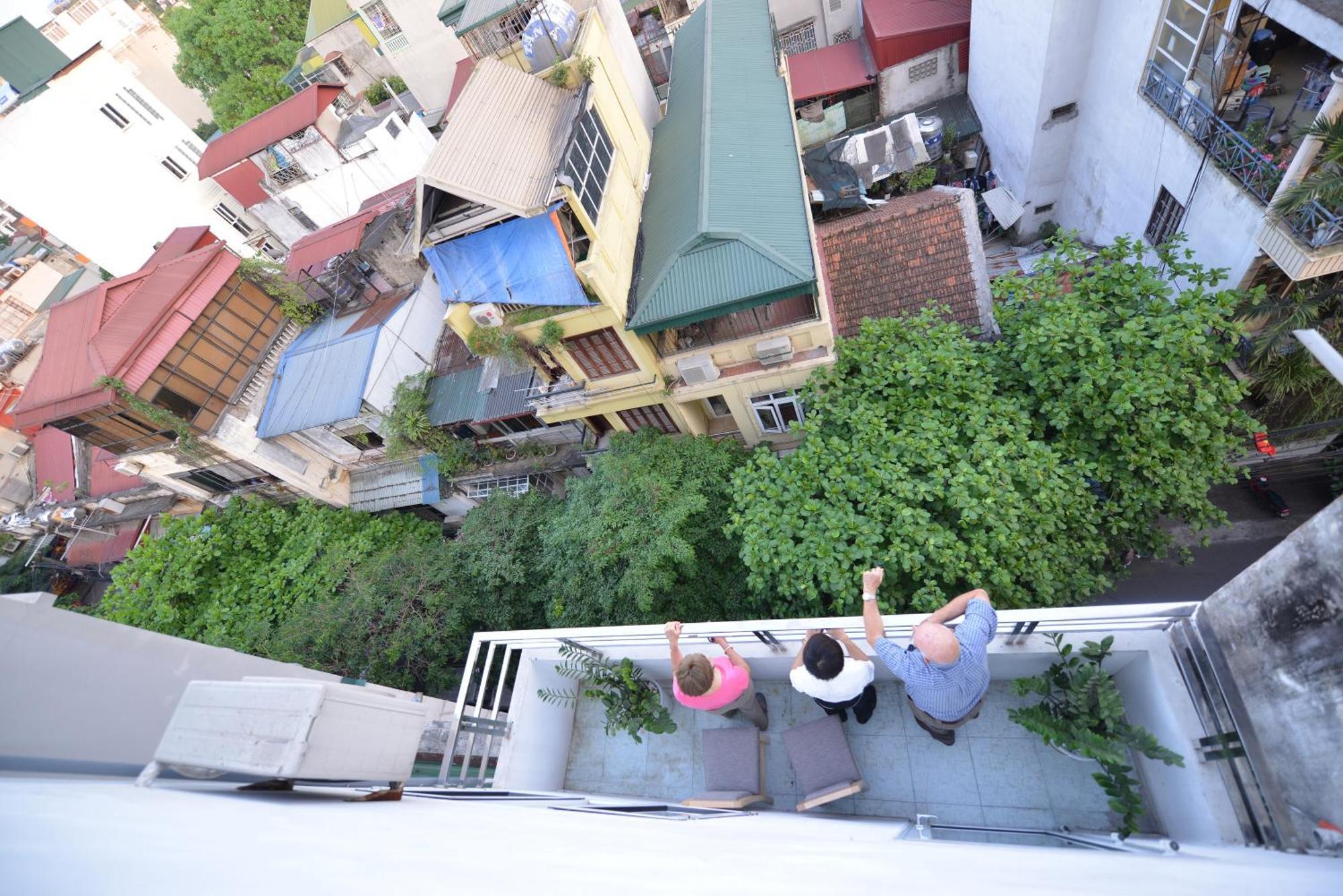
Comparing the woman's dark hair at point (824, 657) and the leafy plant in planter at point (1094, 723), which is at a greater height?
the woman's dark hair at point (824, 657)

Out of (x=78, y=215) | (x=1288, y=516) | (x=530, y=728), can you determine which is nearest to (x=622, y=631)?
(x=530, y=728)

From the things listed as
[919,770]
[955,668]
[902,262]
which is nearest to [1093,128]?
[902,262]

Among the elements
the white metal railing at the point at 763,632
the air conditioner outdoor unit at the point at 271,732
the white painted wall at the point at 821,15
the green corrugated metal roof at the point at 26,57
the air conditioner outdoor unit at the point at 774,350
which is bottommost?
the air conditioner outdoor unit at the point at 271,732

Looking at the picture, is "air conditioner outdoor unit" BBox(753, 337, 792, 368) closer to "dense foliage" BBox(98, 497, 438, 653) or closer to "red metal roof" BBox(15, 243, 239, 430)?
"dense foliage" BBox(98, 497, 438, 653)

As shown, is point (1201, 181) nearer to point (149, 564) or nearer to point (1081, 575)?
Answer: point (1081, 575)

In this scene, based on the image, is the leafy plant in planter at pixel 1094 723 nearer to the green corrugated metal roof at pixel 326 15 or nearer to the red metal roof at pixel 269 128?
the red metal roof at pixel 269 128

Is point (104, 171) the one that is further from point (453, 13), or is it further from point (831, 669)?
point (831, 669)

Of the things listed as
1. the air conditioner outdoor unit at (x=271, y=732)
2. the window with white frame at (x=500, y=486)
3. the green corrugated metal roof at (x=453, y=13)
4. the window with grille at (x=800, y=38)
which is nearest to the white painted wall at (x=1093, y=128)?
the window with grille at (x=800, y=38)
